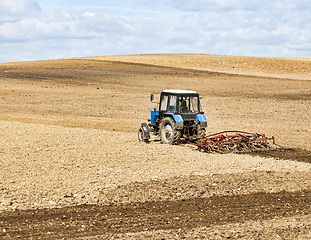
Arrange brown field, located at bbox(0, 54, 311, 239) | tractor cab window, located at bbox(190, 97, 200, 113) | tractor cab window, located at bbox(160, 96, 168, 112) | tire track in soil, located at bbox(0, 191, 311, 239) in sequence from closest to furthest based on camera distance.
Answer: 1. tire track in soil, located at bbox(0, 191, 311, 239)
2. brown field, located at bbox(0, 54, 311, 239)
3. tractor cab window, located at bbox(190, 97, 200, 113)
4. tractor cab window, located at bbox(160, 96, 168, 112)

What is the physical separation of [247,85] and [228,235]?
1340 inches

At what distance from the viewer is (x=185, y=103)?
1564 centimetres

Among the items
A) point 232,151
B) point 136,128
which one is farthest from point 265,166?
point 136,128

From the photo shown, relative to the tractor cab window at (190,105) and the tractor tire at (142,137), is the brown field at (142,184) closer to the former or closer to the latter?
the tractor tire at (142,137)

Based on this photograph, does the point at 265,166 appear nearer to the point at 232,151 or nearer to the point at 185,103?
the point at 232,151

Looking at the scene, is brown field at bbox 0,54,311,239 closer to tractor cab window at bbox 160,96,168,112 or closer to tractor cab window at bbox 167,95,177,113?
tractor cab window at bbox 167,95,177,113

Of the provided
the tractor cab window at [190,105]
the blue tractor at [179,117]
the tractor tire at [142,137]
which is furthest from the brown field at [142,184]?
the tractor cab window at [190,105]

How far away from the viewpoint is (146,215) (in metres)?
8.64

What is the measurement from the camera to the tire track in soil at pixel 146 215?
7871 mm

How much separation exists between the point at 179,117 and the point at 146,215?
6803 mm

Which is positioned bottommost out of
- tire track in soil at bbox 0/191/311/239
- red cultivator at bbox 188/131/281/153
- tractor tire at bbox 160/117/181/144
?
tire track in soil at bbox 0/191/311/239

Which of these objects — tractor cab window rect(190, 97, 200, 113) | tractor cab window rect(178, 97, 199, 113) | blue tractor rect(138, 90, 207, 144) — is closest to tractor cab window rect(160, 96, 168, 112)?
blue tractor rect(138, 90, 207, 144)

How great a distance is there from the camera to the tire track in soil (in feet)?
25.8

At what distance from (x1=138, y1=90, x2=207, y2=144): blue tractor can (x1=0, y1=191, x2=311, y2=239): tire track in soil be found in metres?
5.53
